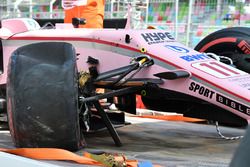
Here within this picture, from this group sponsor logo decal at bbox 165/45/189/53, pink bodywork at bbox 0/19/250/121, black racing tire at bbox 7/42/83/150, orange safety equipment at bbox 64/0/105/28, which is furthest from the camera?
orange safety equipment at bbox 64/0/105/28

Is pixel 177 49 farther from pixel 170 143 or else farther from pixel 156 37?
pixel 170 143

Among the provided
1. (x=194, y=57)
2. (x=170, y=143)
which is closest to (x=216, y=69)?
(x=194, y=57)

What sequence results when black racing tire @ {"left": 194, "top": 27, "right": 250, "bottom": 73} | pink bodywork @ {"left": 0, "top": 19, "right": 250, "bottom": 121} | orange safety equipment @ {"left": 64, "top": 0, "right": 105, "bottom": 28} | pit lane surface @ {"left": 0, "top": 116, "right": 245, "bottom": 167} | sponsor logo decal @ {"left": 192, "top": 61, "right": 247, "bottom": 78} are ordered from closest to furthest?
1. pit lane surface @ {"left": 0, "top": 116, "right": 245, "bottom": 167}
2. pink bodywork @ {"left": 0, "top": 19, "right": 250, "bottom": 121}
3. sponsor logo decal @ {"left": 192, "top": 61, "right": 247, "bottom": 78}
4. black racing tire @ {"left": 194, "top": 27, "right": 250, "bottom": 73}
5. orange safety equipment @ {"left": 64, "top": 0, "right": 105, "bottom": 28}

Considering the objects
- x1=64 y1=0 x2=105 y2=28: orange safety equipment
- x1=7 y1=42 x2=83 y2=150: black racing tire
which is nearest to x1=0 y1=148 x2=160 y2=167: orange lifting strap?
x1=7 y1=42 x2=83 y2=150: black racing tire

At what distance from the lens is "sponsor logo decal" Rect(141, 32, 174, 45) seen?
151 inches

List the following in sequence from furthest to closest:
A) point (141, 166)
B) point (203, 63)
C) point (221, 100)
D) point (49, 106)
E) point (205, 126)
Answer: point (205, 126), point (203, 63), point (221, 100), point (49, 106), point (141, 166)

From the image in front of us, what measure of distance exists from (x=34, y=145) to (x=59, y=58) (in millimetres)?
593

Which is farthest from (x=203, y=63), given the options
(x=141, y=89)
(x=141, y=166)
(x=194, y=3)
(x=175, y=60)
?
(x=194, y=3)

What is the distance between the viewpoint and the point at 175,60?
3.64 meters

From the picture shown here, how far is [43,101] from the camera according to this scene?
10.3 feet

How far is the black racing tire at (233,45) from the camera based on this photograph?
15.1 ft

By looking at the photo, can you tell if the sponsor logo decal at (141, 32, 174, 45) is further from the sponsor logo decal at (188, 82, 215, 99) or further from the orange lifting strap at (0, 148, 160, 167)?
the orange lifting strap at (0, 148, 160, 167)

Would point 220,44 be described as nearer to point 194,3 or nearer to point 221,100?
point 221,100

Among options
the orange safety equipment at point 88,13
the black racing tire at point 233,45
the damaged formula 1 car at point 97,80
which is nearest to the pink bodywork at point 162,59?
the damaged formula 1 car at point 97,80
